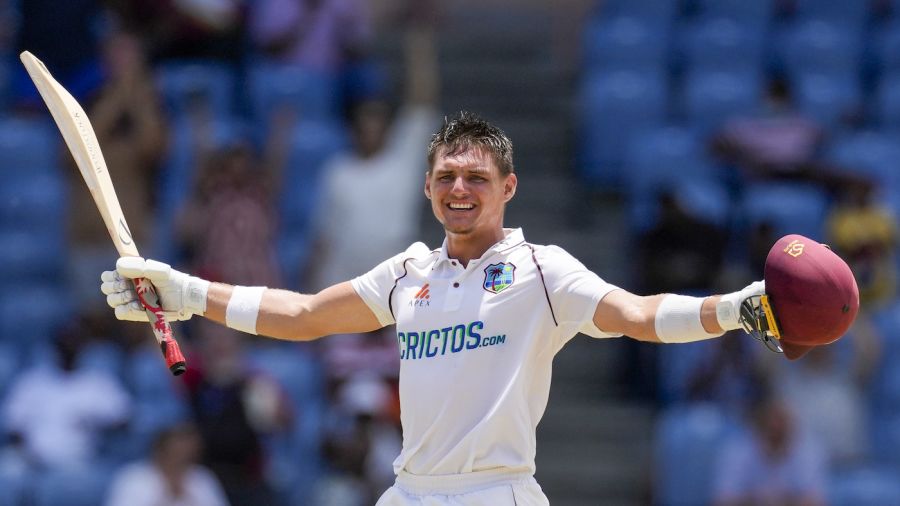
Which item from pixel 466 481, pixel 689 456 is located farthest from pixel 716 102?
pixel 466 481

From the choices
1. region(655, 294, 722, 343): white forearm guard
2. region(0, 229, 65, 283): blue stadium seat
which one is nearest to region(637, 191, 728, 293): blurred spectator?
region(0, 229, 65, 283): blue stadium seat

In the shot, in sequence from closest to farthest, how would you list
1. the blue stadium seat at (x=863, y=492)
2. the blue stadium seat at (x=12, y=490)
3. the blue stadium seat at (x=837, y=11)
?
the blue stadium seat at (x=12, y=490) < the blue stadium seat at (x=863, y=492) < the blue stadium seat at (x=837, y=11)

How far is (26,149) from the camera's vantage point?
12430mm

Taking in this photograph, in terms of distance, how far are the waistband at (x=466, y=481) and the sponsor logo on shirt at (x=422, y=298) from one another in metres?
0.62

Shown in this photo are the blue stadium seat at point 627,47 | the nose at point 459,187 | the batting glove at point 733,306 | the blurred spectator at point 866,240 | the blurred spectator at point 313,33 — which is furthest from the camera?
the blue stadium seat at point 627,47

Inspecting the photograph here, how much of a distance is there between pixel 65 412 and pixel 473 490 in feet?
18.8

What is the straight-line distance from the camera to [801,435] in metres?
10.4

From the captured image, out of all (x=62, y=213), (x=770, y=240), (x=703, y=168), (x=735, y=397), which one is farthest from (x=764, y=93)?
(x=62, y=213)

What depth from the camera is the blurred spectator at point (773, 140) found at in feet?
40.0

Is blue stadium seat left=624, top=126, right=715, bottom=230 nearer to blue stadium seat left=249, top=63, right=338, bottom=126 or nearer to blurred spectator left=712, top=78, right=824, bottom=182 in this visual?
blurred spectator left=712, top=78, right=824, bottom=182

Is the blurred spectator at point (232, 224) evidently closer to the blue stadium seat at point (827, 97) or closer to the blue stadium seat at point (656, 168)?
the blue stadium seat at point (656, 168)

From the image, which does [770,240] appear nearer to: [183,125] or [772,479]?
[772,479]

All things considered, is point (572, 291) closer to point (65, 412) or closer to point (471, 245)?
point (471, 245)

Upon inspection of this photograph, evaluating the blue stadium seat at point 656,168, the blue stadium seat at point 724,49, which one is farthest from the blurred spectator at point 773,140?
the blue stadium seat at point 724,49
